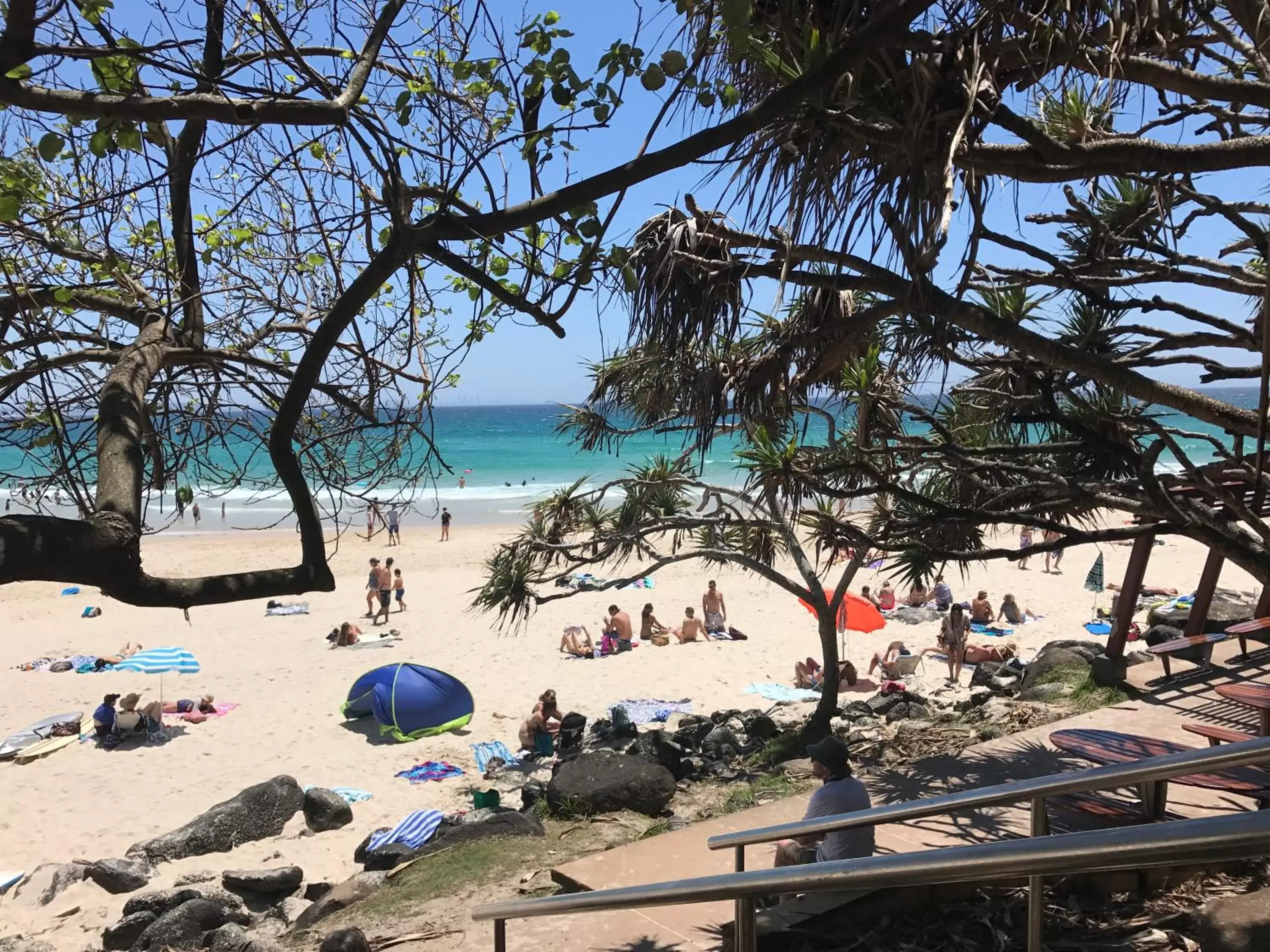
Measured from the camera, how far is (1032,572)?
2288 centimetres

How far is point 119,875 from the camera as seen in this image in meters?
7.94

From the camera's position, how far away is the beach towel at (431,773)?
10742mm

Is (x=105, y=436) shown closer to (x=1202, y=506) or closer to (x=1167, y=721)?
(x=1202, y=506)

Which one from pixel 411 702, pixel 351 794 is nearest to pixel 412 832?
pixel 351 794

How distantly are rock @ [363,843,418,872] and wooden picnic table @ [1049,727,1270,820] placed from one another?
525cm

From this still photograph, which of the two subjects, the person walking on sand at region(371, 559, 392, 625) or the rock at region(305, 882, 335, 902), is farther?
the person walking on sand at region(371, 559, 392, 625)

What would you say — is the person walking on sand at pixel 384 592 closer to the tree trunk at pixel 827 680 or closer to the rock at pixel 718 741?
the rock at pixel 718 741

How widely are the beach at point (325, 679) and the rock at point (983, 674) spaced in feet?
1.46

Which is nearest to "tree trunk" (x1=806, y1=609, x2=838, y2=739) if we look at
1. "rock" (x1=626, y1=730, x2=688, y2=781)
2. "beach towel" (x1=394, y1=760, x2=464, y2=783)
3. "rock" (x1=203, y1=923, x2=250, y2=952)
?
"rock" (x1=626, y1=730, x2=688, y2=781)

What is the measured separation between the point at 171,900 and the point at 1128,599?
30.7 feet

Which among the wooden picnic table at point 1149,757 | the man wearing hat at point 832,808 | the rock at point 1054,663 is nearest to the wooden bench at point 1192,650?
the rock at point 1054,663

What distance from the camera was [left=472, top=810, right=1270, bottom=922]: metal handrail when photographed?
0.98 m

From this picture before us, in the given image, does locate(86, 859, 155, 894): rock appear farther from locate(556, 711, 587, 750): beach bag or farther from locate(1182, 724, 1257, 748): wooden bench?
locate(1182, 724, 1257, 748): wooden bench

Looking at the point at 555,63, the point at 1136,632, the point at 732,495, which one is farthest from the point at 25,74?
the point at 1136,632
